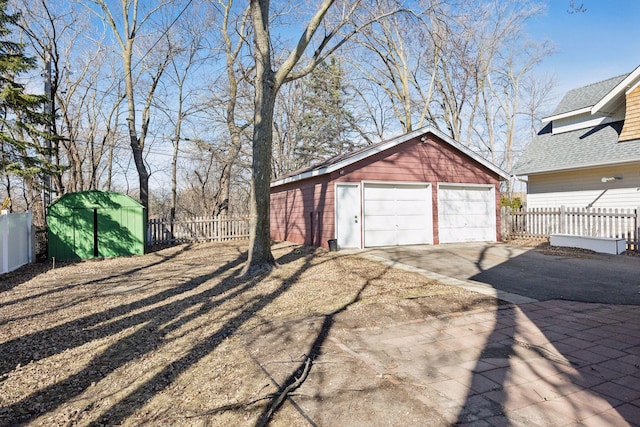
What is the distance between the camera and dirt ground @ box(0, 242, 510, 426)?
2488 mm

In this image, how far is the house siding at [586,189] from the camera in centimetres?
1169

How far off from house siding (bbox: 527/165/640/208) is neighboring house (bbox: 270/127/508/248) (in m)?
3.14

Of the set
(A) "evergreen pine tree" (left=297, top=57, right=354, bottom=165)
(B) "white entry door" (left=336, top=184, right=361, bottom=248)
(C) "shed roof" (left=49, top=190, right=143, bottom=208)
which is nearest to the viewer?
(B) "white entry door" (left=336, top=184, right=361, bottom=248)

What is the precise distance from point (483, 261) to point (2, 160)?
12.4 meters

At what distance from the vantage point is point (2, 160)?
9602 millimetres

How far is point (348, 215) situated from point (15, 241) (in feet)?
27.9

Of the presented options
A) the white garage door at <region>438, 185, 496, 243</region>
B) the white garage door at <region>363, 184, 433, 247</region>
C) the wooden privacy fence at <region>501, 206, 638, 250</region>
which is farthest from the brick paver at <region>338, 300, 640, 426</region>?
the wooden privacy fence at <region>501, 206, 638, 250</region>

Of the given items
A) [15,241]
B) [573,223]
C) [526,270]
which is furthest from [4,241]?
[573,223]

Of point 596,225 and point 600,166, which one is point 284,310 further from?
point 600,166

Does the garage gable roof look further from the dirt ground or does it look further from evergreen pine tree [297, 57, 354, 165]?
evergreen pine tree [297, 57, 354, 165]

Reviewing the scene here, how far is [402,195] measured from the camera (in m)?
11.3

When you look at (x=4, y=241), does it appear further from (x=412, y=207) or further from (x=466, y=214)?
(x=466, y=214)

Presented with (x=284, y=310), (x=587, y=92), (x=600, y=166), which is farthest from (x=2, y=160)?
(x=587, y=92)

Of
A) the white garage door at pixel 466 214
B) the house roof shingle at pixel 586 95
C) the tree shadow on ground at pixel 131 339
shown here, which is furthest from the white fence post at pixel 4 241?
the house roof shingle at pixel 586 95
